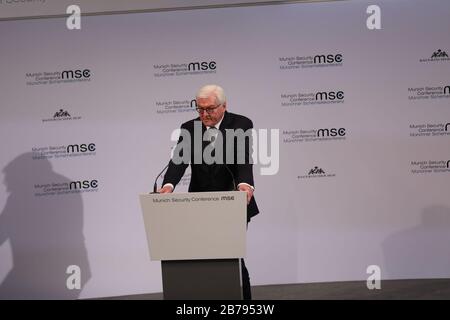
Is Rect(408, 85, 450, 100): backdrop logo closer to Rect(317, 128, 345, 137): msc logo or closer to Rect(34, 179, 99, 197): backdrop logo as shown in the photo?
Rect(317, 128, 345, 137): msc logo

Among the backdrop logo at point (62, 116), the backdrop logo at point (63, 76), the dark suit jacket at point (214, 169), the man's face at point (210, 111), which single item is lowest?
the dark suit jacket at point (214, 169)

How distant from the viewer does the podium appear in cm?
341

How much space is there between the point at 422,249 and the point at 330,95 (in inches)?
66.2

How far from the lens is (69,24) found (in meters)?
5.70

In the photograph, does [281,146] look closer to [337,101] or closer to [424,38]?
[337,101]

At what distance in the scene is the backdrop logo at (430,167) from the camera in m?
5.47

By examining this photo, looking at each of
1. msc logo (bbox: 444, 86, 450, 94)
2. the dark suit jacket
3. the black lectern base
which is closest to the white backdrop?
msc logo (bbox: 444, 86, 450, 94)

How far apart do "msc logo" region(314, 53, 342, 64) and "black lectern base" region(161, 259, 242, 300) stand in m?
2.70

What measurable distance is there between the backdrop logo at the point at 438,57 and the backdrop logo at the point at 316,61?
765mm

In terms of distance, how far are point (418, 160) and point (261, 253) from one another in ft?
5.62

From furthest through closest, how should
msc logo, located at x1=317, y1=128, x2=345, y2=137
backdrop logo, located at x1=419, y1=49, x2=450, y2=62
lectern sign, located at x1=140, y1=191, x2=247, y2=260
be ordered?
msc logo, located at x1=317, y1=128, x2=345, y2=137, backdrop logo, located at x1=419, y1=49, x2=450, y2=62, lectern sign, located at x1=140, y1=191, x2=247, y2=260

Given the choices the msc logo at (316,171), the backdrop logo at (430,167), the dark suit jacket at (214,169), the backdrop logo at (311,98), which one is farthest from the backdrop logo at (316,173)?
the dark suit jacket at (214,169)

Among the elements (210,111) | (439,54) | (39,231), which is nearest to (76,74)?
(39,231)

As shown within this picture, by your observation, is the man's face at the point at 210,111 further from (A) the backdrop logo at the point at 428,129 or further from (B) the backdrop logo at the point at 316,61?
(A) the backdrop logo at the point at 428,129
